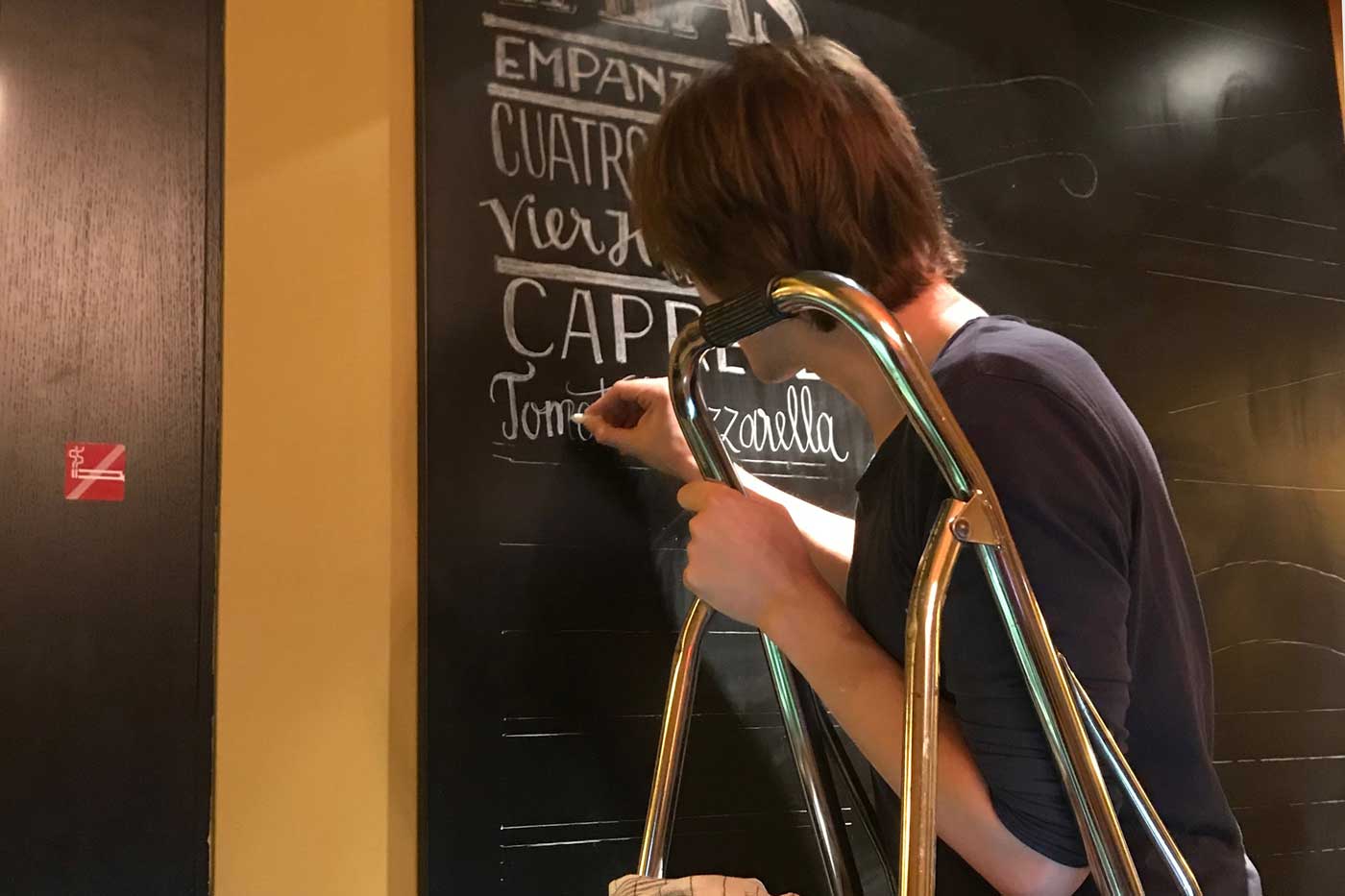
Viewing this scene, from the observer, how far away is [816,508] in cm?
134

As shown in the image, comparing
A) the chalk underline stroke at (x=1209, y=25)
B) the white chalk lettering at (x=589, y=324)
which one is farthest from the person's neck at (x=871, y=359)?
the chalk underline stroke at (x=1209, y=25)

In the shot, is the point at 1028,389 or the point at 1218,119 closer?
the point at 1028,389

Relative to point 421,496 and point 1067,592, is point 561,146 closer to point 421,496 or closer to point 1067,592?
point 421,496

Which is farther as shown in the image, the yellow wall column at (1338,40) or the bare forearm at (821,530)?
the yellow wall column at (1338,40)

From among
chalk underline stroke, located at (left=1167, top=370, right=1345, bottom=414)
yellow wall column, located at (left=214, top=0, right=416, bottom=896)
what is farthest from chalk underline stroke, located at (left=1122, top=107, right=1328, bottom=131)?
yellow wall column, located at (left=214, top=0, right=416, bottom=896)

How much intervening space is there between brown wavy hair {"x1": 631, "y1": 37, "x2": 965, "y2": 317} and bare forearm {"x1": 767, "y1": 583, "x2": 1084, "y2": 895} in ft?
0.90

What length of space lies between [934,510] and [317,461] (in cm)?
66

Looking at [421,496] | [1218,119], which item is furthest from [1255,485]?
[421,496]

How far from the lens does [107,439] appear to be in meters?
1.10

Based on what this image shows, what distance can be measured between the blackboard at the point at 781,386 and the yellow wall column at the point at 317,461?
0.04 meters

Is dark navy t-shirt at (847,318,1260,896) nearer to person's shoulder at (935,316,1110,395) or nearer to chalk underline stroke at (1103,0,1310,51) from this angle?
person's shoulder at (935,316,1110,395)

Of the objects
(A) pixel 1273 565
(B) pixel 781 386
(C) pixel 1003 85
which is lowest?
(A) pixel 1273 565

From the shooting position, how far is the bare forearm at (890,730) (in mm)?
809

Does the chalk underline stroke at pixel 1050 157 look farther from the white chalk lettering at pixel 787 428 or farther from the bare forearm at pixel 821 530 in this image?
the bare forearm at pixel 821 530
